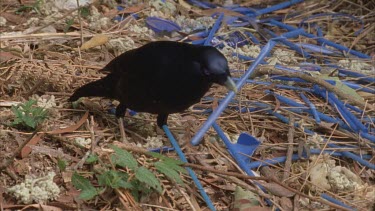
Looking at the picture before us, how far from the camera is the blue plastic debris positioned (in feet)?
14.7

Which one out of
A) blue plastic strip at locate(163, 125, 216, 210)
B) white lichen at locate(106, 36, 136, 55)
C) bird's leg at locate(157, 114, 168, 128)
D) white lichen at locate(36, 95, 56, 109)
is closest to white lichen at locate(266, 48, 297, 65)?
white lichen at locate(106, 36, 136, 55)

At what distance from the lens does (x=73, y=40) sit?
414 cm

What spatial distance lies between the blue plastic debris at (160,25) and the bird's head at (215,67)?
1734mm

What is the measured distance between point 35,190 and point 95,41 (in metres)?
1.57

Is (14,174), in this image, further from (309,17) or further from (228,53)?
(309,17)

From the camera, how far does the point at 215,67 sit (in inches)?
108

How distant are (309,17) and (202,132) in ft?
8.02

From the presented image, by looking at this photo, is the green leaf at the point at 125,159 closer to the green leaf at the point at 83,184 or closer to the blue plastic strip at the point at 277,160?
the green leaf at the point at 83,184

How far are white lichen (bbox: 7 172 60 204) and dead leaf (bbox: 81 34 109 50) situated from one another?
1.43 m

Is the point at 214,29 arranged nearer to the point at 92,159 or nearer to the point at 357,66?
the point at 357,66

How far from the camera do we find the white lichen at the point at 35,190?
2.66m

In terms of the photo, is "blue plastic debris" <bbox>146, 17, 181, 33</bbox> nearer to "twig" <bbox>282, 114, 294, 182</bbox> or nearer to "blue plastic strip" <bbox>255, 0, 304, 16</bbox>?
"blue plastic strip" <bbox>255, 0, 304, 16</bbox>

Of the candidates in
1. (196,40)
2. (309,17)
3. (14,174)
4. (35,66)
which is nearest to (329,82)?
(196,40)

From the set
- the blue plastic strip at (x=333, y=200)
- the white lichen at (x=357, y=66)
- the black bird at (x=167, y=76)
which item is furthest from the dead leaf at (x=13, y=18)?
the blue plastic strip at (x=333, y=200)
